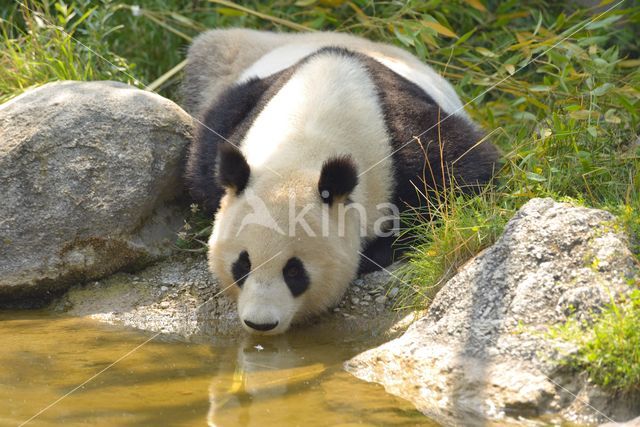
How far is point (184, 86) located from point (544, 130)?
268 cm

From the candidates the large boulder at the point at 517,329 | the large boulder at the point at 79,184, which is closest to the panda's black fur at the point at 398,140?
the large boulder at the point at 79,184

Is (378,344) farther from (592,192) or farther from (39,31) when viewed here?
A: (39,31)

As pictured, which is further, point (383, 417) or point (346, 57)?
point (346, 57)

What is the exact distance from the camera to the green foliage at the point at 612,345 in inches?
122

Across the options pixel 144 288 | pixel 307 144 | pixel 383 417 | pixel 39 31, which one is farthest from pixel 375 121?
pixel 39 31

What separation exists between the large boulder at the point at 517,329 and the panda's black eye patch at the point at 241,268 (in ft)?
2.18

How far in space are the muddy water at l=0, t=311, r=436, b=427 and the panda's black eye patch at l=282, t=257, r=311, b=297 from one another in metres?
0.26

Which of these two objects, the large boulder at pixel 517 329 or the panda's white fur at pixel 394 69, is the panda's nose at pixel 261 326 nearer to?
the large boulder at pixel 517 329

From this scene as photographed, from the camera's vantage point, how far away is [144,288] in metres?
4.78

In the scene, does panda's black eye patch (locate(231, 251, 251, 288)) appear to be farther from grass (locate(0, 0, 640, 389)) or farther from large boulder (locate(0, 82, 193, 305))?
large boulder (locate(0, 82, 193, 305))

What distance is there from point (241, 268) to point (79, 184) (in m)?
1.19

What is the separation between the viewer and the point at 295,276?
13.5ft

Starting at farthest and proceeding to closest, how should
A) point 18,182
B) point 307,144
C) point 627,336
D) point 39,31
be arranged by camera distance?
point 39,31
point 18,182
point 307,144
point 627,336

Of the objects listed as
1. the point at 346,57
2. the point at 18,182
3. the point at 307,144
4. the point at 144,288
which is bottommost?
the point at 144,288
